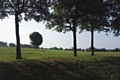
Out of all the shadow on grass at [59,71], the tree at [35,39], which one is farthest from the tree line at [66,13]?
the tree at [35,39]

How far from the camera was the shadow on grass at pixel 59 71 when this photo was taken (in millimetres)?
17750

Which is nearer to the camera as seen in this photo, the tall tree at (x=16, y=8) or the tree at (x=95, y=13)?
the tall tree at (x=16, y=8)

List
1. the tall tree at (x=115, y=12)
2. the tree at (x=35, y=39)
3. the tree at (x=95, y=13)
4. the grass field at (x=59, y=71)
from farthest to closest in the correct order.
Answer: the tree at (x=35, y=39)
the tall tree at (x=115, y=12)
the tree at (x=95, y=13)
the grass field at (x=59, y=71)

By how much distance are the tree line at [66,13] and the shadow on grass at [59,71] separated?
6.28 meters

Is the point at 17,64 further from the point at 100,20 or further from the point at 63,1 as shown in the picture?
the point at 100,20

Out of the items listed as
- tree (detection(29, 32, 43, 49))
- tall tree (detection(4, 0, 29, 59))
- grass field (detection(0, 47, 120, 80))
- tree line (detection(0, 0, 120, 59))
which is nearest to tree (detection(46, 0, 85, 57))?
tree line (detection(0, 0, 120, 59))

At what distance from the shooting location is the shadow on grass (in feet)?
58.2

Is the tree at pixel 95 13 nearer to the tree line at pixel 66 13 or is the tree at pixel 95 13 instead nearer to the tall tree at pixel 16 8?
the tree line at pixel 66 13

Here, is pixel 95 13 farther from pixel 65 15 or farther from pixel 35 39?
pixel 35 39

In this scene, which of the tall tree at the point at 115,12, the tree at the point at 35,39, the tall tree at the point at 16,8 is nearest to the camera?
the tall tree at the point at 16,8

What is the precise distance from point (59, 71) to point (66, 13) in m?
12.6

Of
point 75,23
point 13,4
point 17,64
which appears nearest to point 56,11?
point 75,23

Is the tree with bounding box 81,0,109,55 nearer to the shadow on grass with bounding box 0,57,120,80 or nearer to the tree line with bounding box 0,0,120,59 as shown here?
the tree line with bounding box 0,0,120,59

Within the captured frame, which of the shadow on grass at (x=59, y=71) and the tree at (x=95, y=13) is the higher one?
the tree at (x=95, y=13)
